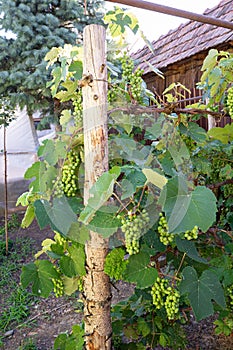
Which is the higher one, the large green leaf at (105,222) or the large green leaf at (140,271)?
the large green leaf at (105,222)

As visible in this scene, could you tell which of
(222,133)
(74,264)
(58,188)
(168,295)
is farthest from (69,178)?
(222,133)

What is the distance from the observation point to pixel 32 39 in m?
5.43

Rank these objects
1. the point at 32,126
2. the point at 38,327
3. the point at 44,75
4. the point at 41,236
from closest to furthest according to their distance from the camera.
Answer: the point at 38,327 < the point at 41,236 < the point at 44,75 < the point at 32,126

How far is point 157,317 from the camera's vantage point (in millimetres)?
1587

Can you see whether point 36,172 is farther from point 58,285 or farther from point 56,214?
point 58,285

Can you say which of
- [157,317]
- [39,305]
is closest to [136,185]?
[157,317]

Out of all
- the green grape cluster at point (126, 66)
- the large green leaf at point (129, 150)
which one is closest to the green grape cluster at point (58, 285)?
the large green leaf at point (129, 150)

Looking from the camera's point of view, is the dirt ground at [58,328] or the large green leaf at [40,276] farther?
the dirt ground at [58,328]

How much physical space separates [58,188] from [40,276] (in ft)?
1.09

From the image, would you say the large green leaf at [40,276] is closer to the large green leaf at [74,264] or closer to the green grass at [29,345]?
the large green leaf at [74,264]

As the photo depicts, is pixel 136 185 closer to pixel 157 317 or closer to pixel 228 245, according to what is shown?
pixel 228 245

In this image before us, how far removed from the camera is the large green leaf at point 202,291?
1070 mm

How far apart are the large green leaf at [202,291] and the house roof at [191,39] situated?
7.20 ft

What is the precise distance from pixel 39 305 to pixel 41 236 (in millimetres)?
1670
